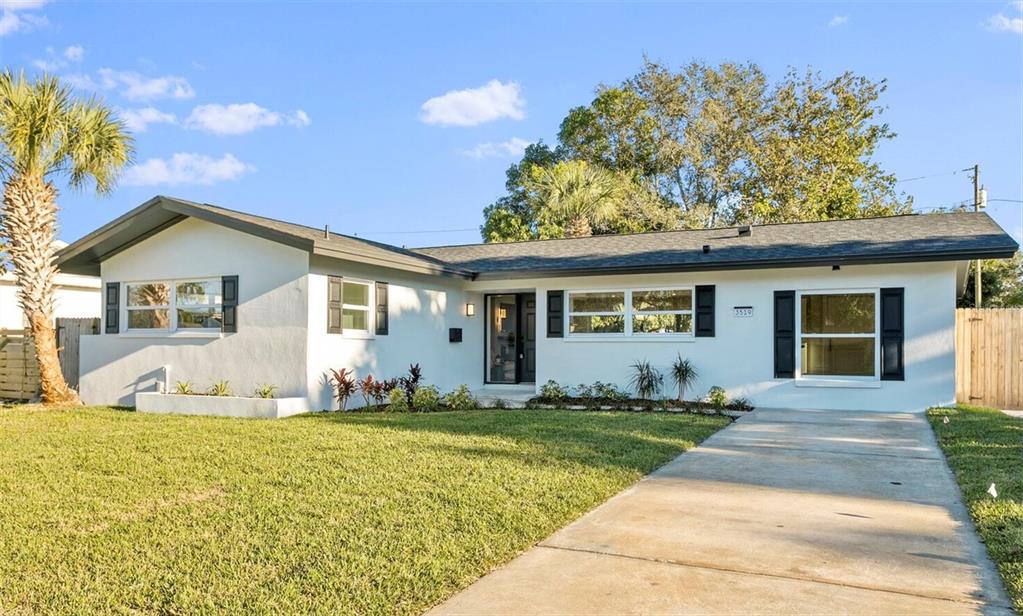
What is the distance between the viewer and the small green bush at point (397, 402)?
11312mm

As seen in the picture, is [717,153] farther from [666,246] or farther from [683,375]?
[683,375]

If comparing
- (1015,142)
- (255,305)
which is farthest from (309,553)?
(1015,142)

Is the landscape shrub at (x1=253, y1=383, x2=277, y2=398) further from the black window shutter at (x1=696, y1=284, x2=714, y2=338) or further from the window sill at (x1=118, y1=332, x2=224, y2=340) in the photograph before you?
the black window shutter at (x1=696, y1=284, x2=714, y2=338)

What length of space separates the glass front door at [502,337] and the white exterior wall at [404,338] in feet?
0.74

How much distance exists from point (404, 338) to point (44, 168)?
6.72m

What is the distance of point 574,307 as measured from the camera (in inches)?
543

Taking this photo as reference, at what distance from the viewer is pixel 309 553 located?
392 cm

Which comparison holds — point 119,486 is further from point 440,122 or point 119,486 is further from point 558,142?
point 558,142

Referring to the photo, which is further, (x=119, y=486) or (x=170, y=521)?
(x=119, y=486)

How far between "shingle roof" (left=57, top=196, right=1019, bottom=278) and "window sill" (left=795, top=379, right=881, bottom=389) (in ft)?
6.44

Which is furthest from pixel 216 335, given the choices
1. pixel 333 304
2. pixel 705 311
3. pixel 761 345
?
pixel 761 345

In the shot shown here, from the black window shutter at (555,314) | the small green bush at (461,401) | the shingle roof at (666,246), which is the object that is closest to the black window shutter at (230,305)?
the shingle roof at (666,246)

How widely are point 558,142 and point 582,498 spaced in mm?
30778

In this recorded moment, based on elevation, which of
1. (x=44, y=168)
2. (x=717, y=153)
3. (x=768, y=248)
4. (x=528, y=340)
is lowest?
(x=528, y=340)
